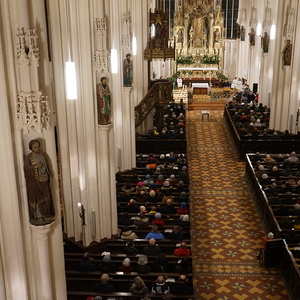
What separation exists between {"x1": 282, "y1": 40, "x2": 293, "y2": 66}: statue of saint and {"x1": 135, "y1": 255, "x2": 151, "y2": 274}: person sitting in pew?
16.2 m

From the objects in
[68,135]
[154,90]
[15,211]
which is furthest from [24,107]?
[154,90]

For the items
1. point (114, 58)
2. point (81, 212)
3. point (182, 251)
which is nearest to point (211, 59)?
point (114, 58)

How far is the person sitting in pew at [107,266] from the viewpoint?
37.6ft

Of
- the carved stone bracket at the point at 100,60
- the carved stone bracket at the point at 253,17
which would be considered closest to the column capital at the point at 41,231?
the carved stone bracket at the point at 100,60

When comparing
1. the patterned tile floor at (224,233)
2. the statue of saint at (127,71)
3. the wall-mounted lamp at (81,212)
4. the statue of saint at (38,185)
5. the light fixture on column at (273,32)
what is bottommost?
the patterned tile floor at (224,233)

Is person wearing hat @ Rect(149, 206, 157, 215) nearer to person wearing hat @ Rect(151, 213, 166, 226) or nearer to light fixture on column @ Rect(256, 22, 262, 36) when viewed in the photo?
person wearing hat @ Rect(151, 213, 166, 226)

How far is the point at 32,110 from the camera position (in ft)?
23.4

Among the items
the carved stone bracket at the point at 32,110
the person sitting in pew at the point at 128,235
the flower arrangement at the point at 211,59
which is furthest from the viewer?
the flower arrangement at the point at 211,59

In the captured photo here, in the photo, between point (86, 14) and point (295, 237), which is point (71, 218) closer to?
point (86, 14)

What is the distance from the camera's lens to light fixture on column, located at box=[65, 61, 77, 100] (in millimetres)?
11078

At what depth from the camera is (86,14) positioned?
38.3 feet

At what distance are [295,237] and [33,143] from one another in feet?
29.4

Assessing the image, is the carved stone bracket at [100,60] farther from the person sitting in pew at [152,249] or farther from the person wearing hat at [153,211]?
the person wearing hat at [153,211]

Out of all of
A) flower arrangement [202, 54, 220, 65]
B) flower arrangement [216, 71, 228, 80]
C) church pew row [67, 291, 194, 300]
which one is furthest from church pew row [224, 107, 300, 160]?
flower arrangement [202, 54, 220, 65]
